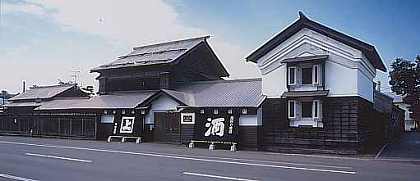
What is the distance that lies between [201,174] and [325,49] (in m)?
11.4

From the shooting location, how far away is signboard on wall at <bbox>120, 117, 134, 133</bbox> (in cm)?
2577

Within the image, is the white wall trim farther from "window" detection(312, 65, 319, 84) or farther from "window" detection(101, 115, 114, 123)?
"window" detection(101, 115, 114, 123)

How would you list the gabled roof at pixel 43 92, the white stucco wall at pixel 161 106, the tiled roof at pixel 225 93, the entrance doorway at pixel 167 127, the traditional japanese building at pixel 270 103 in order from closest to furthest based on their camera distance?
the traditional japanese building at pixel 270 103, the tiled roof at pixel 225 93, the entrance doorway at pixel 167 127, the white stucco wall at pixel 161 106, the gabled roof at pixel 43 92

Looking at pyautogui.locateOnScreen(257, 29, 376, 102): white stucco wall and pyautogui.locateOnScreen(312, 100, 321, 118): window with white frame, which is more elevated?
pyautogui.locateOnScreen(257, 29, 376, 102): white stucco wall

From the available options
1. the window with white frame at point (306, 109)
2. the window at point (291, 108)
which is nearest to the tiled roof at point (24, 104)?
the window at point (291, 108)

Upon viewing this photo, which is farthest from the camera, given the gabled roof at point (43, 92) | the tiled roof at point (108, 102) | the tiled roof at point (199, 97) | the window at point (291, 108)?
the gabled roof at point (43, 92)

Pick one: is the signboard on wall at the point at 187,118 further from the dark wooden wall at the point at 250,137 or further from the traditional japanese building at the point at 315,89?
the traditional japanese building at the point at 315,89

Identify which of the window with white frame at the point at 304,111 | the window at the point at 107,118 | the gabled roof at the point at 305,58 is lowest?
the window at the point at 107,118

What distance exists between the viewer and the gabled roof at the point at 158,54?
28.5 meters

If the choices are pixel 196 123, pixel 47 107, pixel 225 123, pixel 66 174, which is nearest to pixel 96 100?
pixel 47 107

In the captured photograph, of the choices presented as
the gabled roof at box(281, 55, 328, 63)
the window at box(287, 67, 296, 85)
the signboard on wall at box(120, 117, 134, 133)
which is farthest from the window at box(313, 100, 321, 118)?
the signboard on wall at box(120, 117, 134, 133)

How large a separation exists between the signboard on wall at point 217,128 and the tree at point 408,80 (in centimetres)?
2234

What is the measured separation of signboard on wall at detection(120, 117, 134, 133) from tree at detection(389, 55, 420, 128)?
25026mm

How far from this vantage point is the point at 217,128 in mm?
21172
